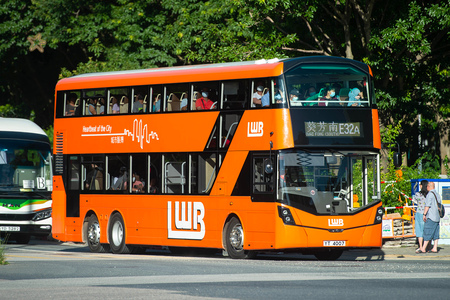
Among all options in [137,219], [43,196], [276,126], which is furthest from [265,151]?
[43,196]

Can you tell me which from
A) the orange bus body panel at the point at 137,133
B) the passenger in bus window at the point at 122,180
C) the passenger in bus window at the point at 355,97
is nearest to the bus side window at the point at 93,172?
the orange bus body panel at the point at 137,133

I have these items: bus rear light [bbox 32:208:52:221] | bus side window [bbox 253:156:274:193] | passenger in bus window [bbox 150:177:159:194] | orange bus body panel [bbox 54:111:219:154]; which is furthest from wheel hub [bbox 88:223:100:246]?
bus side window [bbox 253:156:274:193]

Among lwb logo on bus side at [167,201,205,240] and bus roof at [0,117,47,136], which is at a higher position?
bus roof at [0,117,47,136]

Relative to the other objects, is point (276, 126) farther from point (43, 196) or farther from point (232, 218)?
point (43, 196)

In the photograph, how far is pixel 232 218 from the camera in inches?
787

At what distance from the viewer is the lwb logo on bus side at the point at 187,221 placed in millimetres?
20641

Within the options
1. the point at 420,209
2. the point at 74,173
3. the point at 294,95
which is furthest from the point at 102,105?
the point at 420,209

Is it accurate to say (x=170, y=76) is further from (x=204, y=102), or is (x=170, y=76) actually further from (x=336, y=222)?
(x=336, y=222)

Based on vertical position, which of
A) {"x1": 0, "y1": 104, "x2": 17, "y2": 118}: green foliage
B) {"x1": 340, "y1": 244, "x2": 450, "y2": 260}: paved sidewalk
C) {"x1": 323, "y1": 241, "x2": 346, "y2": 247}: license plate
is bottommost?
{"x1": 340, "y1": 244, "x2": 450, "y2": 260}: paved sidewalk

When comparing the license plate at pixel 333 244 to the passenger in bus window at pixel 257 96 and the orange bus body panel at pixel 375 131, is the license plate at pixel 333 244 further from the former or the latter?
the passenger in bus window at pixel 257 96

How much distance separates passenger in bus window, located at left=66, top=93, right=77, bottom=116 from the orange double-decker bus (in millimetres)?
577

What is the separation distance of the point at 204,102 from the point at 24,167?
889 centimetres

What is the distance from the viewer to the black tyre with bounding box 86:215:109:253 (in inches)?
921

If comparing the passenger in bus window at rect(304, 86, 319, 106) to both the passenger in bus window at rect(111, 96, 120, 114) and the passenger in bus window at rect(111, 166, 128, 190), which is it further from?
the passenger in bus window at rect(111, 96, 120, 114)
